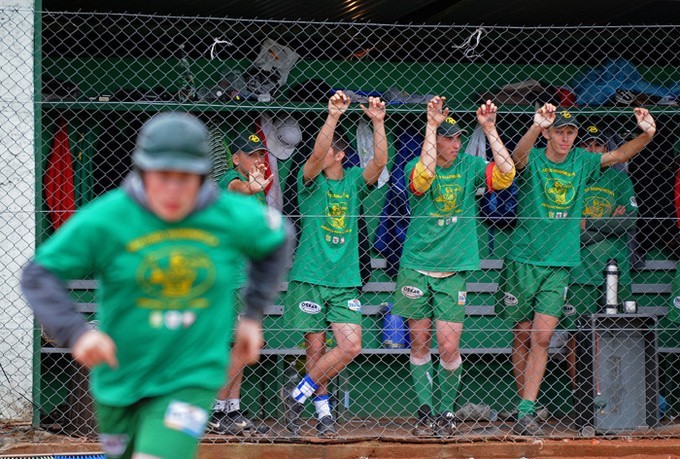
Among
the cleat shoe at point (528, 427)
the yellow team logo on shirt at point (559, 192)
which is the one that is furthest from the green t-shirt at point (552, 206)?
the cleat shoe at point (528, 427)

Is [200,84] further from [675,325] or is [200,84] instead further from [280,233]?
[280,233]

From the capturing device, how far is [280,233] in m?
4.32

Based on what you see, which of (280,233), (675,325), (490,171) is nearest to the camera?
(280,233)

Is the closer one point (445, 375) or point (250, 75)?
point (445, 375)

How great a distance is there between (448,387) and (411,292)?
687 mm

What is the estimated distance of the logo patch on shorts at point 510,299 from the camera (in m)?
8.16

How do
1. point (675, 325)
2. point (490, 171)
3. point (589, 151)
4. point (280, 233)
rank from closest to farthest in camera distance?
point (280, 233), point (490, 171), point (589, 151), point (675, 325)

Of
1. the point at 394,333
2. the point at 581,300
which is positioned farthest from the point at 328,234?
the point at 581,300

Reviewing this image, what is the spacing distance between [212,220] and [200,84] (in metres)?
5.26

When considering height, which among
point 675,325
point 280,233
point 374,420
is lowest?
point 374,420

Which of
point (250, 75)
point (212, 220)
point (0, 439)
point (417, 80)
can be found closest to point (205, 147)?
point (212, 220)

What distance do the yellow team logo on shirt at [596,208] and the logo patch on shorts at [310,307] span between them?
2.27 meters

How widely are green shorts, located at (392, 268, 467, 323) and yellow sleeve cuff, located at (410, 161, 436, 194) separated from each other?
58cm

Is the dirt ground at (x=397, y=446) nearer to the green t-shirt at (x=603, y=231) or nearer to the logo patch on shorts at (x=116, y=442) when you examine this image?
the green t-shirt at (x=603, y=231)
